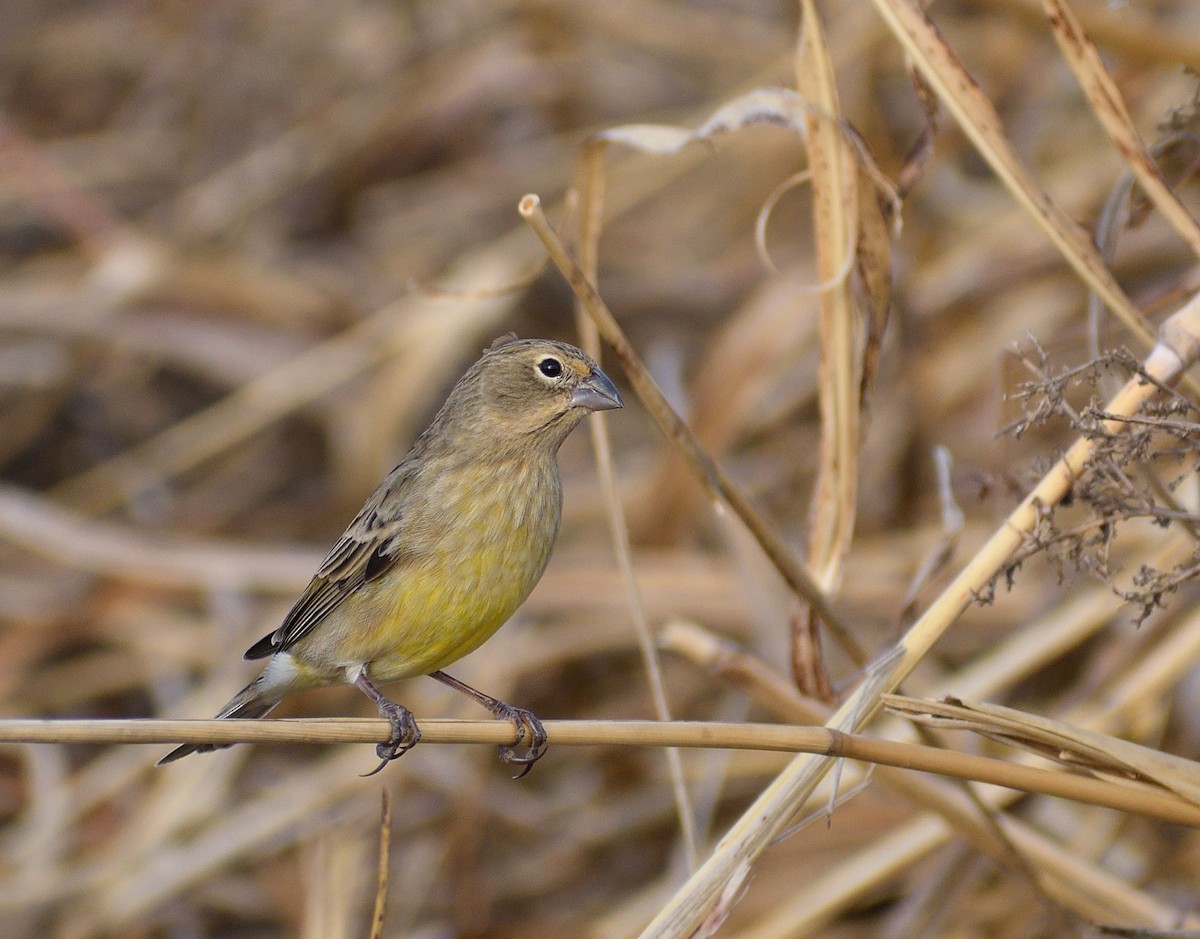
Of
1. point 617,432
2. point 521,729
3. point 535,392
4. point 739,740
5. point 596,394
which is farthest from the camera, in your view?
point 617,432

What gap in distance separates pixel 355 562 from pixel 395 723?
113 cm

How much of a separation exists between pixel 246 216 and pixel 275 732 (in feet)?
20.9

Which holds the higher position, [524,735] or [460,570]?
[460,570]

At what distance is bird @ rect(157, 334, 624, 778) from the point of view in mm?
3191

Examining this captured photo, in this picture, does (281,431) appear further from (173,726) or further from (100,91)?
(173,726)

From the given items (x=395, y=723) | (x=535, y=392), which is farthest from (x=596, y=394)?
(x=395, y=723)

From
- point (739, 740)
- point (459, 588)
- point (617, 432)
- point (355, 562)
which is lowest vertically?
point (617, 432)

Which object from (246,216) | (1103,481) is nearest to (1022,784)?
(1103,481)

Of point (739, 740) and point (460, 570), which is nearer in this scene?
point (739, 740)

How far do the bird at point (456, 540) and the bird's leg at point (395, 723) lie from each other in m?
0.01

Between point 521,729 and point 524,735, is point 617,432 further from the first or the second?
point 521,729

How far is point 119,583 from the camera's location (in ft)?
21.2

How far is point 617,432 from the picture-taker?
7965mm

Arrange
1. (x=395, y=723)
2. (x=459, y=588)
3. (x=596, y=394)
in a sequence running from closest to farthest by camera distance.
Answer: (x=395, y=723) → (x=459, y=588) → (x=596, y=394)
